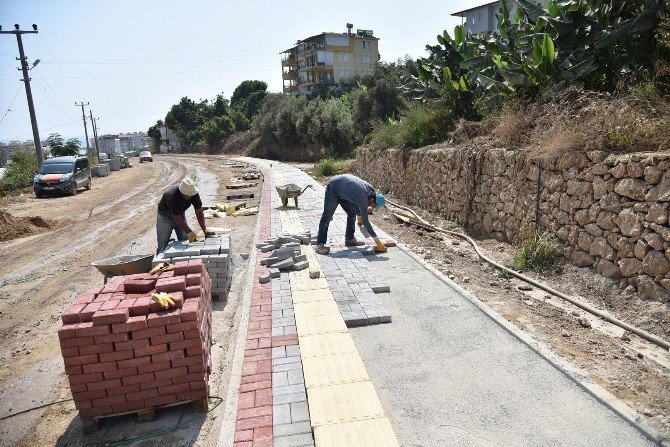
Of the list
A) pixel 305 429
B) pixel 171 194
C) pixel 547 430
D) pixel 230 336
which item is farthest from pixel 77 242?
pixel 547 430

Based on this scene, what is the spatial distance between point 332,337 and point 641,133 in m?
5.83

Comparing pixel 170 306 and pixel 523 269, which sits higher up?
pixel 170 306

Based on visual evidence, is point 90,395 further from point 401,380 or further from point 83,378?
point 401,380

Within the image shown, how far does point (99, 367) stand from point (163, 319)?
724mm

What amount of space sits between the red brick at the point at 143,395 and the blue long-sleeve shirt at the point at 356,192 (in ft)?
17.3

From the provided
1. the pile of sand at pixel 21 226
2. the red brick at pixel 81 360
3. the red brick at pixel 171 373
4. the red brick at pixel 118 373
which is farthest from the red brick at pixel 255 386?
the pile of sand at pixel 21 226

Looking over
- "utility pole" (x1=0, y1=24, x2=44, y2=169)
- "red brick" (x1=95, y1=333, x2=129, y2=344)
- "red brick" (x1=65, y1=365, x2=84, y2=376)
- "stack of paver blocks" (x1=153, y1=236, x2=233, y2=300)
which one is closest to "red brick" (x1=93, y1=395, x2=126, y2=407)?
"red brick" (x1=65, y1=365, x2=84, y2=376)

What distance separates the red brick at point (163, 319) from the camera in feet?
13.6

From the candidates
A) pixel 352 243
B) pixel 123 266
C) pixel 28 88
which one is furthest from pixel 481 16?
pixel 123 266

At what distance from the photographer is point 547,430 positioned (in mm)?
3674

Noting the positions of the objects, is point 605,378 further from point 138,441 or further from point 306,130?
point 306,130

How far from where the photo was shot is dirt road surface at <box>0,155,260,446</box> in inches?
172

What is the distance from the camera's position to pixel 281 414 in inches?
158

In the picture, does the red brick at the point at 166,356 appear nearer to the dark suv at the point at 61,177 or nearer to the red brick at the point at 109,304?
the red brick at the point at 109,304
